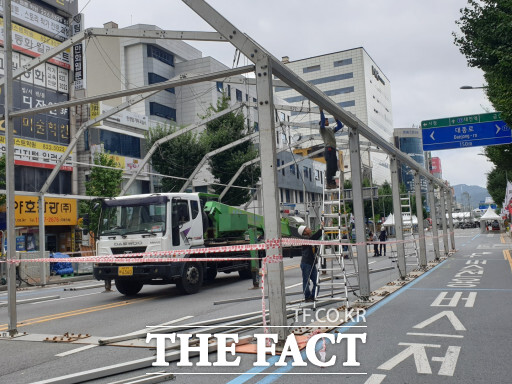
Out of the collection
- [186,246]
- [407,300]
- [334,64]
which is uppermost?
[334,64]

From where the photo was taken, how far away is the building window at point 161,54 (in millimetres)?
45219

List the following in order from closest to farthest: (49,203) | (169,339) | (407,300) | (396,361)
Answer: (396,361) < (169,339) < (407,300) < (49,203)

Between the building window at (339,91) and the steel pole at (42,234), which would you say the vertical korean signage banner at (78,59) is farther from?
the building window at (339,91)

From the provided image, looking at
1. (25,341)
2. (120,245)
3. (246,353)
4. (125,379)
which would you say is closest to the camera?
(125,379)

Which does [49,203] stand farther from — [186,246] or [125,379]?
[125,379]

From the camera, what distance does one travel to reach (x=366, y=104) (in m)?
96.4

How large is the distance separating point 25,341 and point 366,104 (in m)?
94.3

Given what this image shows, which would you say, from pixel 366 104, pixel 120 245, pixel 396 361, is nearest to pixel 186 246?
pixel 120 245

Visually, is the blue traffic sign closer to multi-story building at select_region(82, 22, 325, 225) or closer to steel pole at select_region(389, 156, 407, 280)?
steel pole at select_region(389, 156, 407, 280)

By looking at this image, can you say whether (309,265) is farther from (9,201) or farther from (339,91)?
(339,91)

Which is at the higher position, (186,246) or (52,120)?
(52,120)

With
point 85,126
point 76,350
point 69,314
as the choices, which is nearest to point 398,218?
point 69,314

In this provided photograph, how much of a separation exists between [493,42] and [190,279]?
39.7 feet

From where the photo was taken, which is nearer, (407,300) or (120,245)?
(407,300)
